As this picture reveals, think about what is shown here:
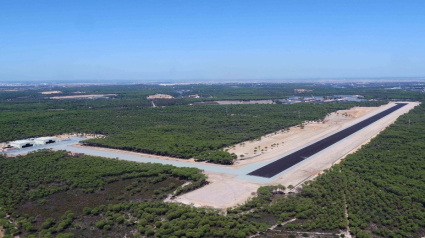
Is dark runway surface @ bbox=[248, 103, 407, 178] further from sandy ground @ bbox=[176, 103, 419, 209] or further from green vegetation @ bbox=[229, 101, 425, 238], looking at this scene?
green vegetation @ bbox=[229, 101, 425, 238]

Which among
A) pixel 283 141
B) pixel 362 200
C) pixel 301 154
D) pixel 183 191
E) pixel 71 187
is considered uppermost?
pixel 283 141

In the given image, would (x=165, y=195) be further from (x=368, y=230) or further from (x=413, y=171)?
(x=413, y=171)

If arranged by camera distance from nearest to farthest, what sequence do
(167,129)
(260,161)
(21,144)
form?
(260,161) < (21,144) < (167,129)

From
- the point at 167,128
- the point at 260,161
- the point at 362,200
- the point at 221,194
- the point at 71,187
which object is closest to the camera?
the point at 362,200

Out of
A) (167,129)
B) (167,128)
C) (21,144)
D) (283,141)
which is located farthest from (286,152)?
(21,144)

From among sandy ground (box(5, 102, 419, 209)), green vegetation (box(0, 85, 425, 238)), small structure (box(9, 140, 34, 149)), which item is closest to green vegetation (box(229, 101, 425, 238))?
green vegetation (box(0, 85, 425, 238))

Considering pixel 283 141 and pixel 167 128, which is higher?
pixel 167 128

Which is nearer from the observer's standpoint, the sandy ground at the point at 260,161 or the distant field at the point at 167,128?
the sandy ground at the point at 260,161

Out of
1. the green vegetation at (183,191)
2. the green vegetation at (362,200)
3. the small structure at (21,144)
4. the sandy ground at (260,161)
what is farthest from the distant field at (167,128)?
the green vegetation at (362,200)

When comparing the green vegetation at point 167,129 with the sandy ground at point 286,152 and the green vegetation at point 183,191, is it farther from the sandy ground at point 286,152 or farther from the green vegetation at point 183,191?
the sandy ground at point 286,152

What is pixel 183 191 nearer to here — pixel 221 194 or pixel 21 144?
pixel 221 194
